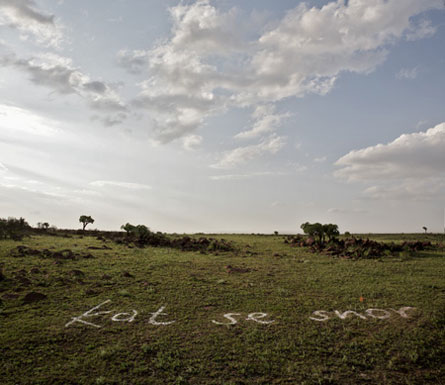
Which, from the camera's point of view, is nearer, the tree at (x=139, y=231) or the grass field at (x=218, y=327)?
the grass field at (x=218, y=327)

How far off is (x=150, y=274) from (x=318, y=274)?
Answer: 351 inches

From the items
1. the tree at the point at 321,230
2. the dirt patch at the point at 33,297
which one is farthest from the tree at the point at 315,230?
the dirt patch at the point at 33,297

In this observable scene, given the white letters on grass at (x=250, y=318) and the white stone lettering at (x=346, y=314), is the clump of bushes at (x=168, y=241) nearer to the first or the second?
the white letters on grass at (x=250, y=318)

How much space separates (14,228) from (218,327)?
31.9 meters

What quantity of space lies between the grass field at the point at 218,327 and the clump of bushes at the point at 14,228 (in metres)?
12.8

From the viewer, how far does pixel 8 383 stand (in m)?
7.98

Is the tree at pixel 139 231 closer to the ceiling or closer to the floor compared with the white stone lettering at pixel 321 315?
closer to the ceiling

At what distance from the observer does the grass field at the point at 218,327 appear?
27.4 feet

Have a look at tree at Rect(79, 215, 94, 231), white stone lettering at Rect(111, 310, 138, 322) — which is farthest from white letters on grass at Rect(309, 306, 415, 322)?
tree at Rect(79, 215, 94, 231)

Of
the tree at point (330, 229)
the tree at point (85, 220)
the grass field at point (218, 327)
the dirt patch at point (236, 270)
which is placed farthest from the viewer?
the tree at point (85, 220)

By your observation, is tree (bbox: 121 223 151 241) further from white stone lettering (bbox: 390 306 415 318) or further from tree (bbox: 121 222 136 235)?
white stone lettering (bbox: 390 306 415 318)

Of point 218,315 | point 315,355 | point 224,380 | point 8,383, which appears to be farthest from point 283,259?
point 8,383

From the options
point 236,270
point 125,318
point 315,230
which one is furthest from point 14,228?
point 315,230

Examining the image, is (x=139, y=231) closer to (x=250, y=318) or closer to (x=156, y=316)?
(x=156, y=316)
